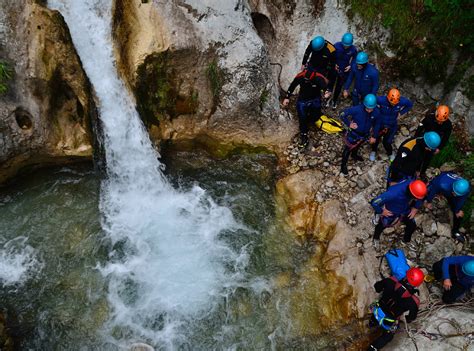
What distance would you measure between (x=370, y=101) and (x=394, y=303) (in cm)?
362

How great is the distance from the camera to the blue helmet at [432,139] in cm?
682

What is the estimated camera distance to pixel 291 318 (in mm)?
7227

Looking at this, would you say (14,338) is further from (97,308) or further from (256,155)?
(256,155)

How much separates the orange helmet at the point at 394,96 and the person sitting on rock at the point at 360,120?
0.32 metres

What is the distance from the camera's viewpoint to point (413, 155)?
7156 mm

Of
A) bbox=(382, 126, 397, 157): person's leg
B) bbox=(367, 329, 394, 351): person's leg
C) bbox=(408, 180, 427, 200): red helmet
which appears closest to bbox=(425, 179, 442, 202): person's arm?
bbox=(408, 180, 427, 200): red helmet

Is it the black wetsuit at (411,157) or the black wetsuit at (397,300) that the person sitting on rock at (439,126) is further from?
the black wetsuit at (397,300)

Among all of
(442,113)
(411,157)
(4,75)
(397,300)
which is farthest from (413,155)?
(4,75)

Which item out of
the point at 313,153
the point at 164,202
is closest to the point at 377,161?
the point at 313,153

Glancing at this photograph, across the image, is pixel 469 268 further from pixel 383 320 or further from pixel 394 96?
pixel 394 96

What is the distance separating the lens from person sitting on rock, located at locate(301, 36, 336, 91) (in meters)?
8.19

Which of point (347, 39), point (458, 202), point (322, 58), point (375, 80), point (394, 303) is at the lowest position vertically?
point (394, 303)

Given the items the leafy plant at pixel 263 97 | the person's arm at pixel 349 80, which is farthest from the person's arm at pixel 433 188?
the leafy plant at pixel 263 97

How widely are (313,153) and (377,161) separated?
1439 millimetres
